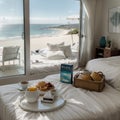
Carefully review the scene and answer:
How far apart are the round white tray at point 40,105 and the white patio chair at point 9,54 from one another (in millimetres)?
2207

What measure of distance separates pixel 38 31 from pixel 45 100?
3518 millimetres

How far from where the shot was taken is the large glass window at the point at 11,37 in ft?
11.8

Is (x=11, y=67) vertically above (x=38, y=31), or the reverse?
(x=38, y=31)

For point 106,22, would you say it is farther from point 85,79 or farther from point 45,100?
point 45,100

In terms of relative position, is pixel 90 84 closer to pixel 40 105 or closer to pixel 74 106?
pixel 74 106

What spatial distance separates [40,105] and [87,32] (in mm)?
3216

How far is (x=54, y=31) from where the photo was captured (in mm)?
5086

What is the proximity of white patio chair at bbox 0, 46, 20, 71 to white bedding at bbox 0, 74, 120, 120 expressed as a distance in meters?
1.79

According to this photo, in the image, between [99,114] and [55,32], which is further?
[55,32]

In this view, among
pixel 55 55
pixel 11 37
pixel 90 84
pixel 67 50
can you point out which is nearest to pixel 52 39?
pixel 67 50

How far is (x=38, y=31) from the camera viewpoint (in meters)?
4.97

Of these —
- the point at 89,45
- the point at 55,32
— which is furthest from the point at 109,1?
the point at 55,32

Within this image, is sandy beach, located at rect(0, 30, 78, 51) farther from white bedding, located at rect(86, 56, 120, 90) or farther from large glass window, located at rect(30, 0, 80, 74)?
white bedding, located at rect(86, 56, 120, 90)

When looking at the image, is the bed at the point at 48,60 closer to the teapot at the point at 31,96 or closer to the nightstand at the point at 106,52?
the nightstand at the point at 106,52
